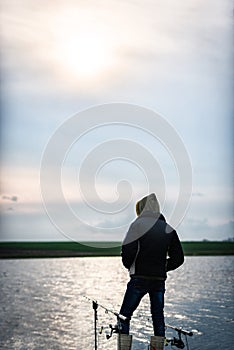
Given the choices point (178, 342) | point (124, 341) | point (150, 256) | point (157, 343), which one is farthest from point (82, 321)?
point (150, 256)

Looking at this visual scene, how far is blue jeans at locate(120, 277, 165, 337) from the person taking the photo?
789 centimetres

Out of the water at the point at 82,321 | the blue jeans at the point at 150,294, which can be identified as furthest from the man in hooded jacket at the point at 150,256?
the water at the point at 82,321

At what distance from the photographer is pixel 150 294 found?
26.2ft

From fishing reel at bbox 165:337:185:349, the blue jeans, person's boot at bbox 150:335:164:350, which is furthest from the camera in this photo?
the blue jeans

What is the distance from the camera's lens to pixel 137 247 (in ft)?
25.7

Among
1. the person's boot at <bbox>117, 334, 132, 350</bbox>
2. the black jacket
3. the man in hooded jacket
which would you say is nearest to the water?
the person's boot at <bbox>117, 334, 132, 350</bbox>

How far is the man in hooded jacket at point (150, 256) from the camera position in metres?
7.79

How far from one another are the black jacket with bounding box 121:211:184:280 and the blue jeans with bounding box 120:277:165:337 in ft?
0.40

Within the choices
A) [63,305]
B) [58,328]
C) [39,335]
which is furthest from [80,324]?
[63,305]

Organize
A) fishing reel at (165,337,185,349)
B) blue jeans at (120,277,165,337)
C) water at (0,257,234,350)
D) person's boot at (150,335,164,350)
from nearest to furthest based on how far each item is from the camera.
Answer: fishing reel at (165,337,185,349), person's boot at (150,335,164,350), blue jeans at (120,277,165,337), water at (0,257,234,350)

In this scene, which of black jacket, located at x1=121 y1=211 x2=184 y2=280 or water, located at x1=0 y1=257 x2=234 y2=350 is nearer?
black jacket, located at x1=121 y1=211 x2=184 y2=280

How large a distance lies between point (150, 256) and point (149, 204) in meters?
0.69

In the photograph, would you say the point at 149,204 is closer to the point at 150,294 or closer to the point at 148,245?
the point at 148,245

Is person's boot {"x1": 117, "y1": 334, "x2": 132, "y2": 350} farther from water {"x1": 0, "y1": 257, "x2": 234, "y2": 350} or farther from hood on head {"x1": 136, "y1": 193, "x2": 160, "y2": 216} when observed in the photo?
water {"x1": 0, "y1": 257, "x2": 234, "y2": 350}
